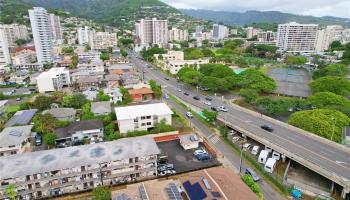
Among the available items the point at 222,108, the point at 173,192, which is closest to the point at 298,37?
the point at 222,108

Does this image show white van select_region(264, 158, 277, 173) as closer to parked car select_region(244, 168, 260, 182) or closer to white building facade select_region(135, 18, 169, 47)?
parked car select_region(244, 168, 260, 182)

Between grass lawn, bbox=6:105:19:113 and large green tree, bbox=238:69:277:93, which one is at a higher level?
large green tree, bbox=238:69:277:93

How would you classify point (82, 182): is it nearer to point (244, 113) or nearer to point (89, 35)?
point (244, 113)

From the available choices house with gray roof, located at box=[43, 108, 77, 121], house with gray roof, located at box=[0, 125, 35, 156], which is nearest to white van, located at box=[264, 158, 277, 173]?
house with gray roof, located at box=[43, 108, 77, 121]

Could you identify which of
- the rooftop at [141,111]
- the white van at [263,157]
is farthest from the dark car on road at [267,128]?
the rooftop at [141,111]

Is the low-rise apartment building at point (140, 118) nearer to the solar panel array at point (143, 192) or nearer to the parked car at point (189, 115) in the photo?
the parked car at point (189, 115)

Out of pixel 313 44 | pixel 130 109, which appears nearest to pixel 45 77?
pixel 130 109
